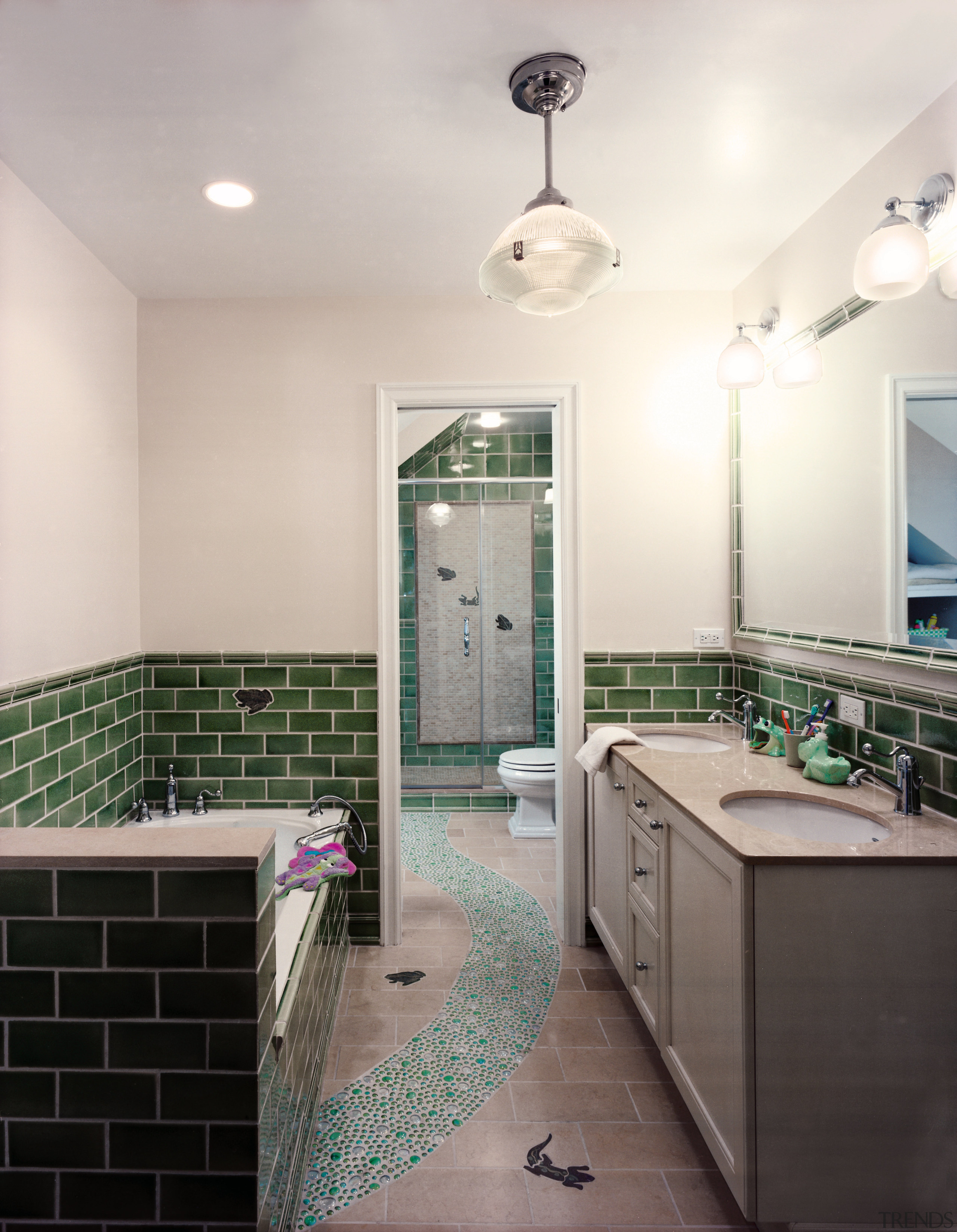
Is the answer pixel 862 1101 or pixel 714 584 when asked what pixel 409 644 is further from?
pixel 862 1101

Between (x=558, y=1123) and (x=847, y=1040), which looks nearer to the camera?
(x=847, y=1040)

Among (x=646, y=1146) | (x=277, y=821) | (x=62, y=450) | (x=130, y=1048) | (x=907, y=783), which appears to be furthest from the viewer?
(x=277, y=821)

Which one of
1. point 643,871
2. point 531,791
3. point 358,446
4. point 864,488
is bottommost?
point 531,791

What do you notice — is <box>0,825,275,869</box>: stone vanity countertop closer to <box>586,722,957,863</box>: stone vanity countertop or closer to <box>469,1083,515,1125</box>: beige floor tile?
<box>586,722,957,863</box>: stone vanity countertop

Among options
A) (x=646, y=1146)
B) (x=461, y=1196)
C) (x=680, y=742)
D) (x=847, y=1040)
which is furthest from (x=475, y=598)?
(x=847, y=1040)

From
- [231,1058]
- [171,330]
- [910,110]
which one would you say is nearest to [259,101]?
[171,330]

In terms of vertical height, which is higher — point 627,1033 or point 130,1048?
point 130,1048

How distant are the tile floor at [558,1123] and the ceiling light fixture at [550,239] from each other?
7.04 ft

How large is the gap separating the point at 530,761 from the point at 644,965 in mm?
2105

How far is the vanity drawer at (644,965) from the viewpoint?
2037 millimetres

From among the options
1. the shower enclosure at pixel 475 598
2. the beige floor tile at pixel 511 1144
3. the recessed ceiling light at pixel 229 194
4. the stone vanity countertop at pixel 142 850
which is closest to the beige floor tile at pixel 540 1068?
the beige floor tile at pixel 511 1144

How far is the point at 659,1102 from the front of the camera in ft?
6.56

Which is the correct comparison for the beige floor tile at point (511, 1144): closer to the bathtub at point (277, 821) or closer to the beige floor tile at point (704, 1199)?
the beige floor tile at point (704, 1199)

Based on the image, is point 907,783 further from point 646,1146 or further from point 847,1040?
point 646,1146
